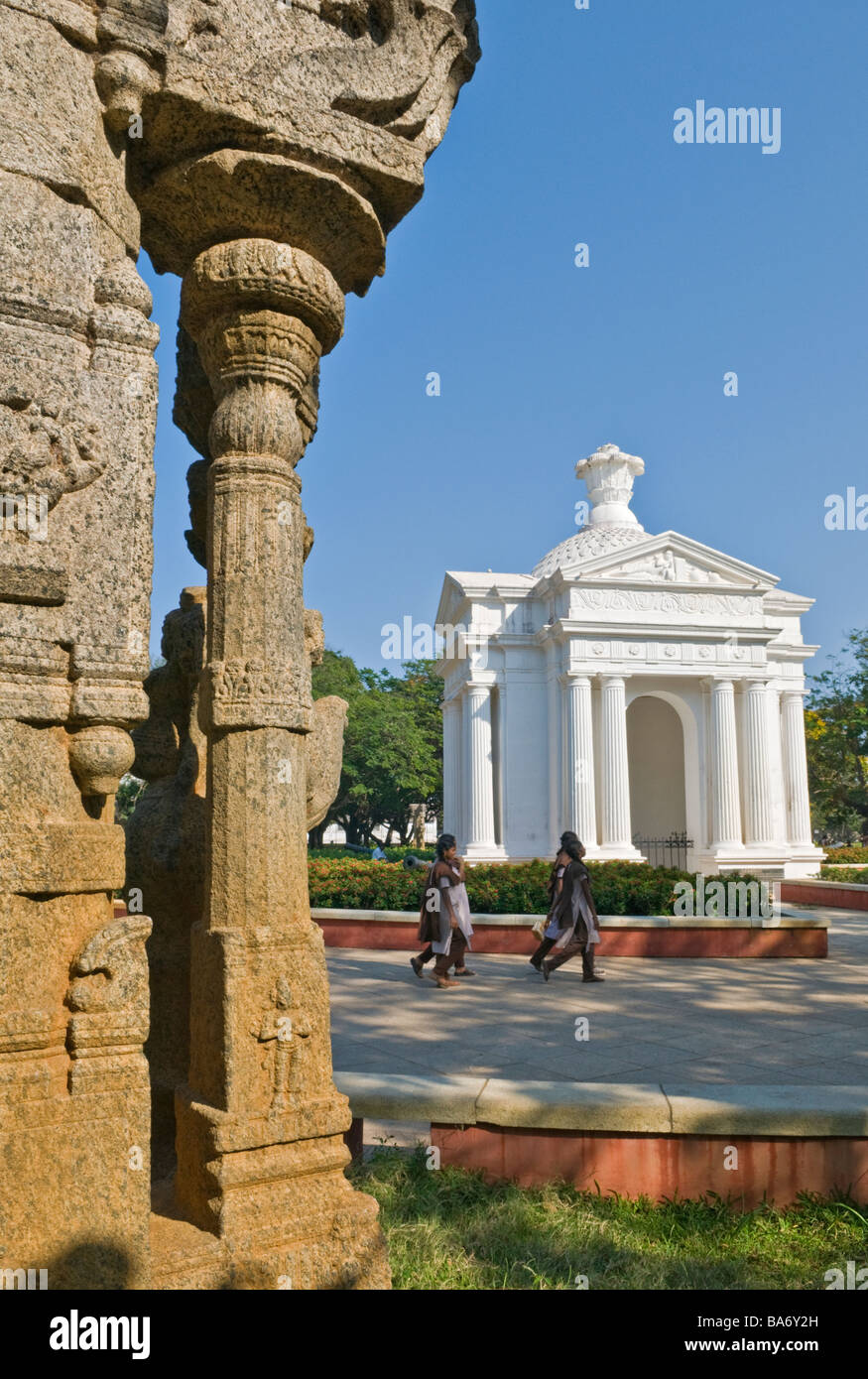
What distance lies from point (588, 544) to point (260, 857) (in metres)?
25.2

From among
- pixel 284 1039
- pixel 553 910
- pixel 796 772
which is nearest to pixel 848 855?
pixel 796 772

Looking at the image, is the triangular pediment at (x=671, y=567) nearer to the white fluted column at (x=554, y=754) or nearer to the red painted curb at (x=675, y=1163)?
the white fluted column at (x=554, y=754)

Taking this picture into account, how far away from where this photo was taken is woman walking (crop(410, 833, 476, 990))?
8.81 m

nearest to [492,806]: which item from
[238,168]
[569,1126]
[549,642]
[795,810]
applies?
[549,642]

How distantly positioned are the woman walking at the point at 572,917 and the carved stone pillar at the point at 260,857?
6.03 metres

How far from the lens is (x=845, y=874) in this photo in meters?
22.2

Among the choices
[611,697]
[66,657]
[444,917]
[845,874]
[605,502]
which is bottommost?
[845,874]

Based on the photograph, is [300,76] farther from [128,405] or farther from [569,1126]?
[569,1126]

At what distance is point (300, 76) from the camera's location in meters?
2.83

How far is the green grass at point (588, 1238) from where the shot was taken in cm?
308

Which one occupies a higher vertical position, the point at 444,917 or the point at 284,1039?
the point at 284,1039

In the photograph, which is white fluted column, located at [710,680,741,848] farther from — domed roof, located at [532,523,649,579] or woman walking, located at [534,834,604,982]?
woman walking, located at [534,834,604,982]

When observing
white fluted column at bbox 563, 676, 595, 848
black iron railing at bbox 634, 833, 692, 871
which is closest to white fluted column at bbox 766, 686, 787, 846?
black iron railing at bbox 634, 833, 692, 871

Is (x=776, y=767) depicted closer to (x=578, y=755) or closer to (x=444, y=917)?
(x=578, y=755)
